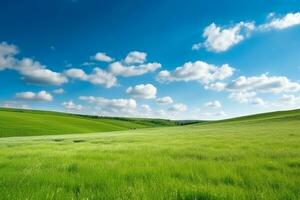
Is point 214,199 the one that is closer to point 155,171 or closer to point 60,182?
point 155,171

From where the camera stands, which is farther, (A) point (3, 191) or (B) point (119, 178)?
(B) point (119, 178)

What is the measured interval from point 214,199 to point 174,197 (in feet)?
2.26

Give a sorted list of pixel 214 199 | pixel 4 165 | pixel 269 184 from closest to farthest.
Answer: pixel 214 199, pixel 269 184, pixel 4 165

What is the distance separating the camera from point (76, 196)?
472cm

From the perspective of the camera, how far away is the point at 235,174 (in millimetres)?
6086

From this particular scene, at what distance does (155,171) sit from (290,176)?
329cm

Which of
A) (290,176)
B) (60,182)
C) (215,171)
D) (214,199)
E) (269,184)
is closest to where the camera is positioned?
(214,199)

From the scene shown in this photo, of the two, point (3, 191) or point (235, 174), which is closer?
point (3, 191)

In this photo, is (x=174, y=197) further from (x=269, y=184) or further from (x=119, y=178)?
(x=269, y=184)

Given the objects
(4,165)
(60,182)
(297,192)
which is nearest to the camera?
(297,192)

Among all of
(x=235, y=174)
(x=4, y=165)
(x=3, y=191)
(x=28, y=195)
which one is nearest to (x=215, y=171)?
(x=235, y=174)

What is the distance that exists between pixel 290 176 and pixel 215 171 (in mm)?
1749

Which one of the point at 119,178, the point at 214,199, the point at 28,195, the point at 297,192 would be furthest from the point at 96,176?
the point at 297,192

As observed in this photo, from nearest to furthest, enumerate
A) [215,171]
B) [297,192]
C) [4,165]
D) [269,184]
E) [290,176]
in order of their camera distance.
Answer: [297,192], [269,184], [290,176], [215,171], [4,165]
